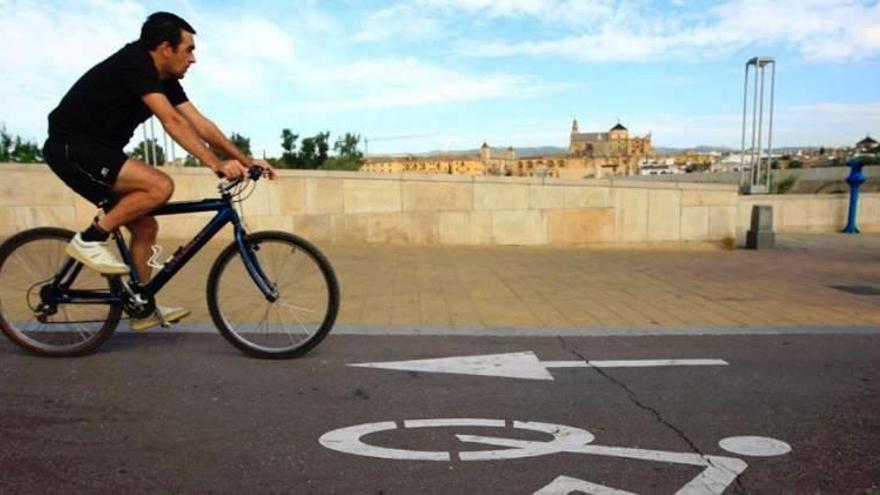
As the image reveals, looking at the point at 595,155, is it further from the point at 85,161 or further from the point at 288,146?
the point at 85,161

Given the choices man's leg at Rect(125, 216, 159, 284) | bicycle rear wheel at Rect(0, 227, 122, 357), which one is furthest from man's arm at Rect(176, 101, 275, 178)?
bicycle rear wheel at Rect(0, 227, 122, 357)

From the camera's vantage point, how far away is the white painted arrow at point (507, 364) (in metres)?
4.07

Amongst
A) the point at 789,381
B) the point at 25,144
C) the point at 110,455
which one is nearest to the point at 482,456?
the point at 110,455

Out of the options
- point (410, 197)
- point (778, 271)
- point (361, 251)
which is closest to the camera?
point (778, 271)

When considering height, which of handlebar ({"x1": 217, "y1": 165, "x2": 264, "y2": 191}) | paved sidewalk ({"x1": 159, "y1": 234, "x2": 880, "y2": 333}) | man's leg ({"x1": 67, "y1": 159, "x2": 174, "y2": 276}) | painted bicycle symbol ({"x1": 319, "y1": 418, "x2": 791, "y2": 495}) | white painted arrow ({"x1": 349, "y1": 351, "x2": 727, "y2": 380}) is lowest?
paved sidewalk ({"x1": 159, "y1": 234, "x2": 880, "y2": 333})

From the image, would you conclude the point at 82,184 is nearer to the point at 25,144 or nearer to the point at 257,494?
the point at 257,494

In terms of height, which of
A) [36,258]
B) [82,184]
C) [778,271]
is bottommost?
[778,271]

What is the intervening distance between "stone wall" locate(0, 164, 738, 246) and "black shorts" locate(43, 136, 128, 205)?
20.8 feet

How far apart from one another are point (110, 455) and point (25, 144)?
45.9 ft

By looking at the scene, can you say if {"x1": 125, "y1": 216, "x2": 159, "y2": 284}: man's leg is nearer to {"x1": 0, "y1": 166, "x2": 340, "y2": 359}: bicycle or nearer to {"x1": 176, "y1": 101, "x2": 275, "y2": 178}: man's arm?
{"x1": 0, "y1": 166, "x2": 340, "y2": 359}: bicycle

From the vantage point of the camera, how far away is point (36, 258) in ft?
13.8

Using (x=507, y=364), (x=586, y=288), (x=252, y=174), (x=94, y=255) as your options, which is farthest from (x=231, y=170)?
(x=586, y=288)

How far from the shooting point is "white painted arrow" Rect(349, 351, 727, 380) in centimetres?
407

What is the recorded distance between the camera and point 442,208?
1101 cm
